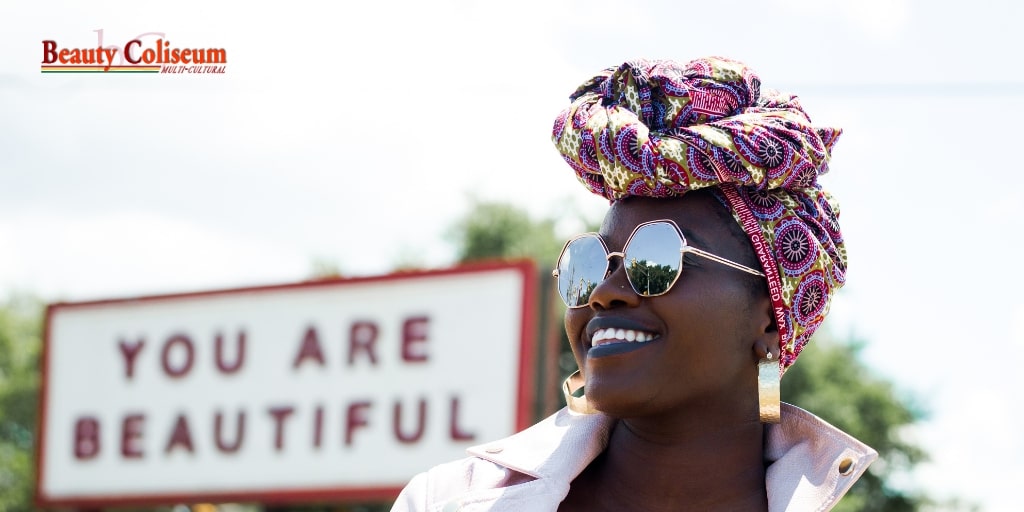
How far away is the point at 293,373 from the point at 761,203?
1144cm

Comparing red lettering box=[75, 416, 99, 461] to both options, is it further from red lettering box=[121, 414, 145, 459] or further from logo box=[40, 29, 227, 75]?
logo box=[40, 29, 227, 75]

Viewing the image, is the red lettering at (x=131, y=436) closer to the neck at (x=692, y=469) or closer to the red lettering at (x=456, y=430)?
the red lettering at (x=456, y=430)

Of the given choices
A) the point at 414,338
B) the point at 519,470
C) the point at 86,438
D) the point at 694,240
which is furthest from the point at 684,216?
the point at 86,438

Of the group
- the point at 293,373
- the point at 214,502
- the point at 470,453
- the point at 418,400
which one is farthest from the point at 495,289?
the point at 470,453

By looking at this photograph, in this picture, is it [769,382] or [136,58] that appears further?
[136,58]

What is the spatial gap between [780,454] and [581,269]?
0.51 m

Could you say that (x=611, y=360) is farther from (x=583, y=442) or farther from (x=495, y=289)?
(x=495, y=289)

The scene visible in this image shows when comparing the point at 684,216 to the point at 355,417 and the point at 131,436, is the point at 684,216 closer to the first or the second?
the point at 355,417

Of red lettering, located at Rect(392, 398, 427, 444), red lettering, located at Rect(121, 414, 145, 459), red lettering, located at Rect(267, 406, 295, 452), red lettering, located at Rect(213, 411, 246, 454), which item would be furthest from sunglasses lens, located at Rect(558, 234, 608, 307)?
red lettering, located at Rect(121, 414, 145, 459)

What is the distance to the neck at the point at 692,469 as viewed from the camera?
267 cm

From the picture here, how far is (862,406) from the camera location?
88.1ft

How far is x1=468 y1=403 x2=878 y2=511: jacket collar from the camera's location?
263 centimetres

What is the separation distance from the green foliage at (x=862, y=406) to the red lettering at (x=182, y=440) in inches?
509

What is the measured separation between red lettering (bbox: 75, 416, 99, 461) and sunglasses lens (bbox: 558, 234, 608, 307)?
12402 millimetres
